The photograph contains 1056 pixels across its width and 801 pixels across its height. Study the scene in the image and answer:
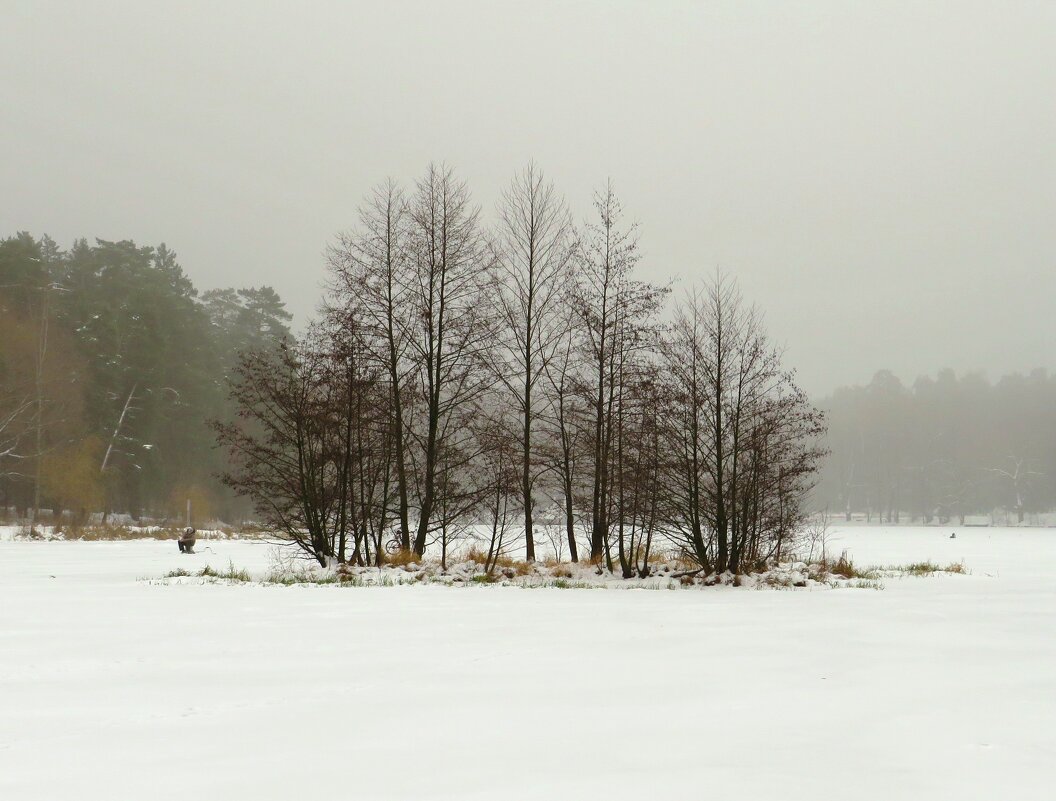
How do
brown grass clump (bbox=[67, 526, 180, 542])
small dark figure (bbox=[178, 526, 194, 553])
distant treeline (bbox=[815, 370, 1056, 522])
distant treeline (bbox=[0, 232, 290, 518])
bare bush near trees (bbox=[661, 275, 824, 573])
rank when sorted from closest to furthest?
bare bush near trees (bbox=[661, 275, 824, 573]) → small dark figure (bbox=[178, 526, 194, 553]) → brown grass clump (bbox=[67, 526, 180, 542]) → distant treeline (bbox=[0, 232, 290, 518]) → distant treeline (bbox=[815, 370, 1056, 522])

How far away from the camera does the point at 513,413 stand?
61.5 ft

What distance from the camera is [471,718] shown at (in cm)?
455

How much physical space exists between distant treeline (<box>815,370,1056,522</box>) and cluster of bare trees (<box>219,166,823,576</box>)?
73.9 m

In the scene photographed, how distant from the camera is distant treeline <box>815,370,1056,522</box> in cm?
9119

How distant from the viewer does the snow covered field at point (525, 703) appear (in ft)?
11.5

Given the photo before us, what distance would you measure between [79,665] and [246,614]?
3339 millimetres

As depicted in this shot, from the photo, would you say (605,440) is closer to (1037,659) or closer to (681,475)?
(681,475)

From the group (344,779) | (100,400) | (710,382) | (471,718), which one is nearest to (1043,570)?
(710,382)

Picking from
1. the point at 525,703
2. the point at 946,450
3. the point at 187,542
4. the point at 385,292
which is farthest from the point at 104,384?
the point at 946,450

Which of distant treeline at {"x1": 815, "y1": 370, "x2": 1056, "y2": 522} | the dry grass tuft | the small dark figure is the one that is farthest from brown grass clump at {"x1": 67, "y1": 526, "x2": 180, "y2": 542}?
distant treeline at {"x1": 815, "y1": 370, "x2": 1056, "y2": 522}

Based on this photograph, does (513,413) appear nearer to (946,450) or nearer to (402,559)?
(402,559)

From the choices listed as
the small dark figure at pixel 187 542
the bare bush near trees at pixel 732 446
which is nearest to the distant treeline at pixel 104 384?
the small dark figure at pixel 187 542

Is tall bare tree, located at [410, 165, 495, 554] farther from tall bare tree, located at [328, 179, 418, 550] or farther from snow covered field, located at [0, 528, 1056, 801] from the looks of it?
snow covered field, located at [0, 528, 1056, 801]

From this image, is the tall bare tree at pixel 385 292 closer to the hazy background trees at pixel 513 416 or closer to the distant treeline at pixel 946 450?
the hazy background trees at pixel 513 416
